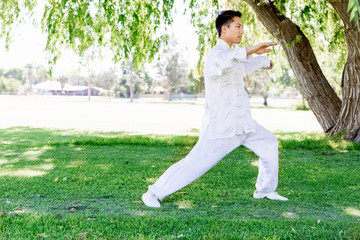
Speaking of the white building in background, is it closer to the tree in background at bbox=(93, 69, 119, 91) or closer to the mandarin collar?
the tree in background at bbox=(93, 69, 119, 91)

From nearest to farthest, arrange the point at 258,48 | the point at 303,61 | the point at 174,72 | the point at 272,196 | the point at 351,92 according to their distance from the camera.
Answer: the point at 258,48
the point at 272,196
the point at 351,92
the point at 303,61
the point at 174,72

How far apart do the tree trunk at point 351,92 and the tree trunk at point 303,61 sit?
0.33 m

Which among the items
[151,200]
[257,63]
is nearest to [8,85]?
[151,200]

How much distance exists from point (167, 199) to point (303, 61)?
243 inches

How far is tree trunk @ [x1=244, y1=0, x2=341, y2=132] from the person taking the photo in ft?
29.6

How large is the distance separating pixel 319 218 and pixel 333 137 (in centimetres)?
603

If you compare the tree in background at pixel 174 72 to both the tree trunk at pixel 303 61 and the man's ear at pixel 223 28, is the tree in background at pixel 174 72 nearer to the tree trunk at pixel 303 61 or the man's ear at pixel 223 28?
the tree trunk at pixel 303 61

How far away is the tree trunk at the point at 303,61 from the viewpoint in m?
9.03

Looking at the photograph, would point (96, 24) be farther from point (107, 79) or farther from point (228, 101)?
point (107, 79)

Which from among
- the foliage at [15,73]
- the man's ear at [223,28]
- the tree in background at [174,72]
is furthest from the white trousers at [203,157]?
the foliage at [15,73]

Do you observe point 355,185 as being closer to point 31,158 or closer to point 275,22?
point 275,22

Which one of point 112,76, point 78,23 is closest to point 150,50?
point 78,23

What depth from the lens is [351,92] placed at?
29.4 ft

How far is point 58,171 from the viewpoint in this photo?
20.1ft
